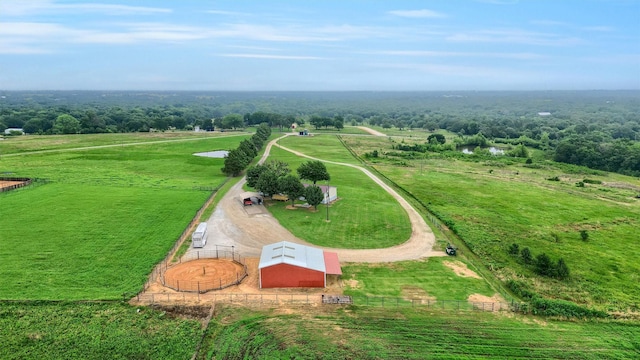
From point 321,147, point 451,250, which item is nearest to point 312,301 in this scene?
point 451,250

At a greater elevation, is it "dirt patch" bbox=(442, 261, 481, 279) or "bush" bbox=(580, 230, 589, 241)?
"bush" bbox=(580, 230, 589, 241)

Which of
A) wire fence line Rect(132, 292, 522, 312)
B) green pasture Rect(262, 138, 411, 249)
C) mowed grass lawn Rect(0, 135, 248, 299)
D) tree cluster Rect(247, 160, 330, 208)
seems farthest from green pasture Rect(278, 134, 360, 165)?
wire fence line Rect(132, 292, 522, 312)

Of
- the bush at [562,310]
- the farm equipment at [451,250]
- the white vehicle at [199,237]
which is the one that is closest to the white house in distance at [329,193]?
the white vehicle at [199,237]

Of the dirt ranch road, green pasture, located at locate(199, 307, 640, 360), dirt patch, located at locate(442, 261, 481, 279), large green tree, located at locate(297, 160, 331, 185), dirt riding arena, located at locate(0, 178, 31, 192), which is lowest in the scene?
green pasture, located at locate(199, 307, 640, 360)

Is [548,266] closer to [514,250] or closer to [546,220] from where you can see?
[514,250]

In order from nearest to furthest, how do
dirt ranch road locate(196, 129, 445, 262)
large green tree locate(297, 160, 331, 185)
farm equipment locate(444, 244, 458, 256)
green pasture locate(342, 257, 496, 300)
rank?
green pasture locate(342, 257, 496, 300)
dirt ranch road locate(196, 129, 445, 262)
farm equipment locate(444, 244, 458, 256)
large green tree locate(297, 160, 331, 185)

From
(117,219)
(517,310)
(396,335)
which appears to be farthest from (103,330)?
(517,310)

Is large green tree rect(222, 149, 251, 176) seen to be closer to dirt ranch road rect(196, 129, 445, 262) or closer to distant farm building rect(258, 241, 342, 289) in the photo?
dirt ranch road rect(196, 129, 445, 262)

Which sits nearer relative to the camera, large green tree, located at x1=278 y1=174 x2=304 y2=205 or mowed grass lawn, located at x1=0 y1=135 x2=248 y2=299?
mowed grass lawn, located at x1=0 y1=135 x2=248 y2=299
